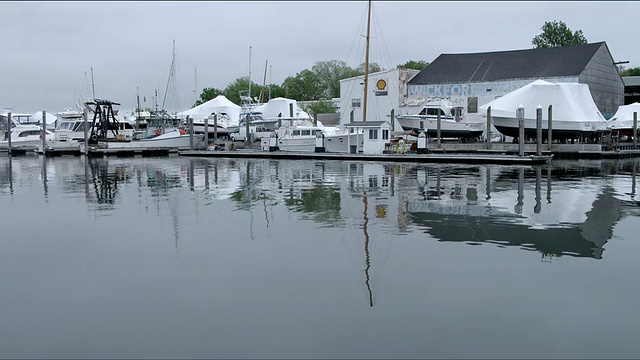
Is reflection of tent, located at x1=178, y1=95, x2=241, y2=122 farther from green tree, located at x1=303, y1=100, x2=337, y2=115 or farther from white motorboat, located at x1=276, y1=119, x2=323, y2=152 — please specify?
white motorboat, located at x1=276, y1=119, x2=323, y2=152

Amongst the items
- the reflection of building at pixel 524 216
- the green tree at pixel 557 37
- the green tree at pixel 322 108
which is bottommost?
the reflection of building at pixel 524 216

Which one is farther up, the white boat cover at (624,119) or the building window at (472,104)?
the building window at (472,104)

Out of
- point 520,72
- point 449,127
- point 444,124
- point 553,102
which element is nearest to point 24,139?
point 444,124

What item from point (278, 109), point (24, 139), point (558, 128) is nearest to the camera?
point (558, 128)

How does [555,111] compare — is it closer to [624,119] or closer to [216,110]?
[624,119]

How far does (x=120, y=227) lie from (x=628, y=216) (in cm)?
1111

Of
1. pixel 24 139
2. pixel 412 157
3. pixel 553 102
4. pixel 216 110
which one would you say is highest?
pixel 216 110

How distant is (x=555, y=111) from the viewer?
121 ft

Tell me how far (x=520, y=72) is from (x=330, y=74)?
52.8 metres

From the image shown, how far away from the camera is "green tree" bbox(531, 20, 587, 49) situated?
256 feet

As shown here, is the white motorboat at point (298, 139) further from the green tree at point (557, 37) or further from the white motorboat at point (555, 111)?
the green tree at point (557, 37)

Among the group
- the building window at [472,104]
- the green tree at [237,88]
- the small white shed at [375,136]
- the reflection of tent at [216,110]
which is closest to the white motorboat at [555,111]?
the small white shed at [375,136]

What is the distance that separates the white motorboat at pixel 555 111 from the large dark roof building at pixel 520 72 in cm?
669

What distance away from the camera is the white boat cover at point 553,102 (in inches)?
1451
